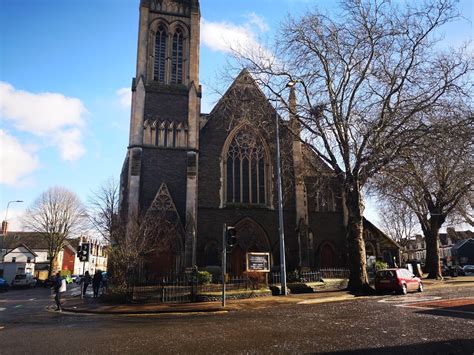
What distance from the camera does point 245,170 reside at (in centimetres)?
2741

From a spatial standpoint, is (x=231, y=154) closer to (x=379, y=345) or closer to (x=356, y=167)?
(x=356, y=167)

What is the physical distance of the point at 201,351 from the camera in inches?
262

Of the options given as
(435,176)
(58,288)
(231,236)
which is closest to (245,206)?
(231,236)

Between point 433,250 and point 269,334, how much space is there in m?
25.8

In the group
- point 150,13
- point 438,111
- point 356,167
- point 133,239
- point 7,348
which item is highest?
point 150,13

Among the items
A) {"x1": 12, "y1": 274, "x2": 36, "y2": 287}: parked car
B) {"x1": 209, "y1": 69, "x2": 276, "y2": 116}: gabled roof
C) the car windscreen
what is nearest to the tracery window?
{"x1": 209, "y1": 69, "x2": 276, "y2": 116}: gabled roof

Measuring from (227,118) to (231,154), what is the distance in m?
2.72

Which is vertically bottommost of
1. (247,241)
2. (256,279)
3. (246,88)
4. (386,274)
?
(256,279)

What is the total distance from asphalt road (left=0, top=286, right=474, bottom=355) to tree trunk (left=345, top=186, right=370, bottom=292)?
6.48m

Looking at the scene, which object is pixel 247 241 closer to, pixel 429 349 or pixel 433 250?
pixel 433 250

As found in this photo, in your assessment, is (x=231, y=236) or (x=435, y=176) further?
(x=435, y=176)

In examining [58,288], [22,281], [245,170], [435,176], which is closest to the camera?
[58,288]

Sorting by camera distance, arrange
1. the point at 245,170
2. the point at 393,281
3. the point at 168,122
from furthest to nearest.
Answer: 1. the point at 245,170
2. the point at 168,122
3. the point at 393,281

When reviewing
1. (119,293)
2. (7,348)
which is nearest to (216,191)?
(119,293)
